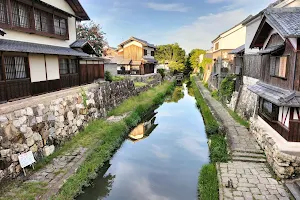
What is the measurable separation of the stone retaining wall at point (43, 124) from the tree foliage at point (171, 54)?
5254 cm

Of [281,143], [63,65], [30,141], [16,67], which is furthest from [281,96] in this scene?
[63,65]

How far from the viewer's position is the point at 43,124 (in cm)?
1077

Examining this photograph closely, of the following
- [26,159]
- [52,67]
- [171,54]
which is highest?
[171,54]

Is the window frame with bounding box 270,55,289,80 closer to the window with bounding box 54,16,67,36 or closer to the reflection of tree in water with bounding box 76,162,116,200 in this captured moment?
the reflection of tree in water with bounding box 76,162,116,200

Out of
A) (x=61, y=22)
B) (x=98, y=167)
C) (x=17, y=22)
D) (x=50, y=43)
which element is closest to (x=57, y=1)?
(x=61, y=22)

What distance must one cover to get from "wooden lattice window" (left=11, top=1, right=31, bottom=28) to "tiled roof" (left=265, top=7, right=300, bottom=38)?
12.9 meters

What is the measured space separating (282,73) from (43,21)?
14383mm

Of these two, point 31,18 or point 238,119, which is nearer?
point 31,18

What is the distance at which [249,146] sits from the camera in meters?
11.5

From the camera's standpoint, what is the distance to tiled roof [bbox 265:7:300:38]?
300 inches

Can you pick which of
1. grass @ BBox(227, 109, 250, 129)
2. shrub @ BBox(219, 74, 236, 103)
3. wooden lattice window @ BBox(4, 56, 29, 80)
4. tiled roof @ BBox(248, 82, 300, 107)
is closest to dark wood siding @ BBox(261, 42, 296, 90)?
tiled roof @ BBox(248, 82, 300, 107)

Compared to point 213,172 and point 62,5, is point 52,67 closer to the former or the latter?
point 62,5

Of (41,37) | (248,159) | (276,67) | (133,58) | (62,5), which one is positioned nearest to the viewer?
(248,159)

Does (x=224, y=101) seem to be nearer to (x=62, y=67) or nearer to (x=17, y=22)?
(x=62, y=67)
